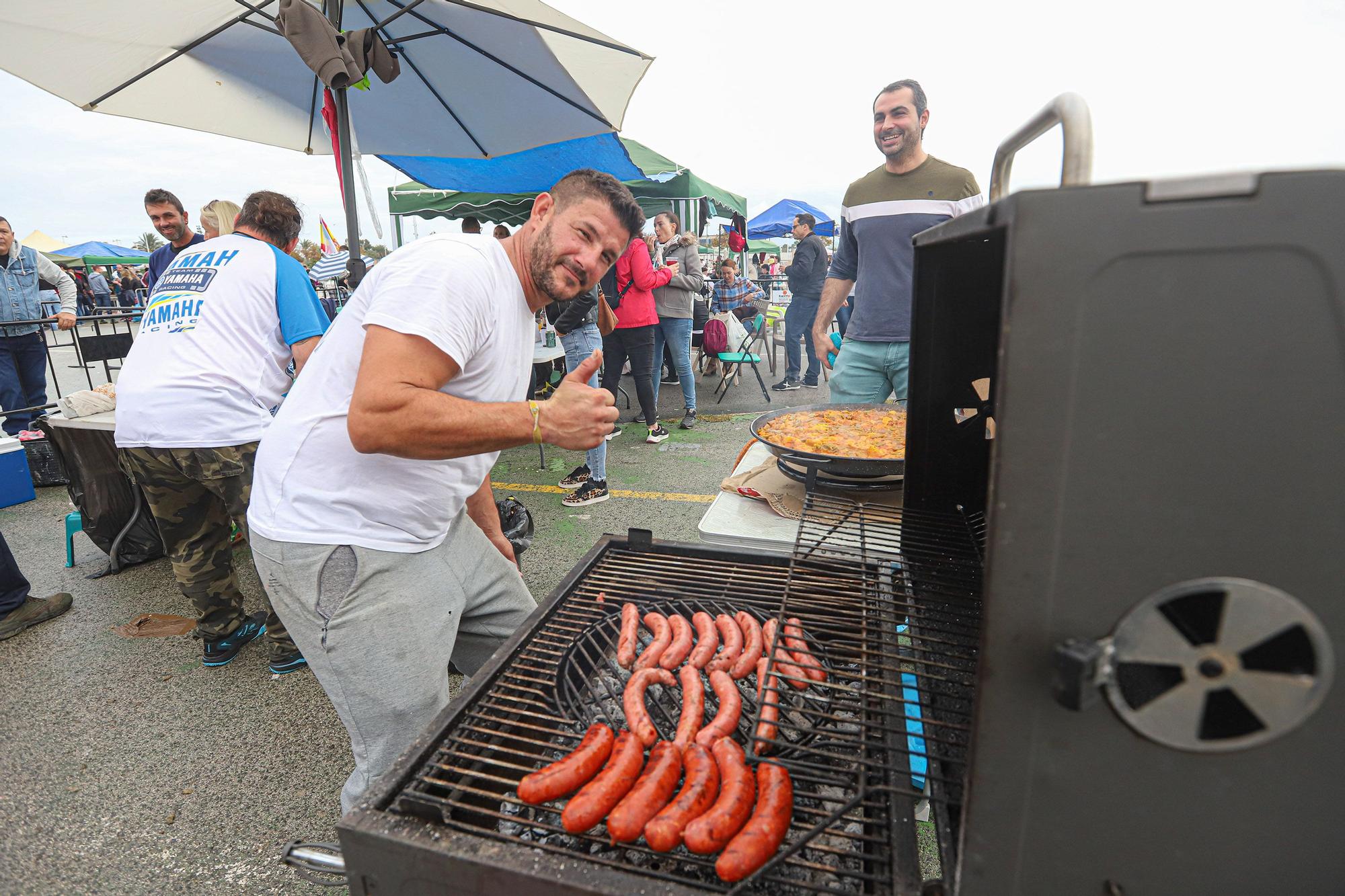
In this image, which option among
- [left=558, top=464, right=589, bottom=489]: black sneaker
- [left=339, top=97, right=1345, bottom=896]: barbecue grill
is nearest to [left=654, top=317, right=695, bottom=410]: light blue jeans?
[left=558, top=464, right=589, bottom=489]: black sneaker

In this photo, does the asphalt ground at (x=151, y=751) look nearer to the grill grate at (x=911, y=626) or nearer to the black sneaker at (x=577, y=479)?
the black sneaker at (x=577, y=479)

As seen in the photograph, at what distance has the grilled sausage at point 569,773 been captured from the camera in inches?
53.9

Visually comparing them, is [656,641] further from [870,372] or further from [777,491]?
[870,372]

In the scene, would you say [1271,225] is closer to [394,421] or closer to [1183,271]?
[1183,271]

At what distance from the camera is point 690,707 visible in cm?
166

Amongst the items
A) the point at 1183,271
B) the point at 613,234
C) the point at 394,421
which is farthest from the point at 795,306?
the point at 1183,271

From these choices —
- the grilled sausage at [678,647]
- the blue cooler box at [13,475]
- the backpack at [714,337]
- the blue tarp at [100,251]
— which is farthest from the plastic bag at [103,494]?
the blue tarp at [100,251]

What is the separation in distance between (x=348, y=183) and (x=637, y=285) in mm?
2858

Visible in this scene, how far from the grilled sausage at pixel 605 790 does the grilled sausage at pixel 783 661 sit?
0.37 metres

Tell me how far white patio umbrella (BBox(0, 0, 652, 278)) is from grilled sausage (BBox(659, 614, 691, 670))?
3.54 meters

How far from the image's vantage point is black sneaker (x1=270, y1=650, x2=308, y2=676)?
3.52 metres

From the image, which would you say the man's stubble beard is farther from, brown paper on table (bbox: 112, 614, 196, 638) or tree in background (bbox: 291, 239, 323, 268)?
tree in background (bbox: 291, 239, 323, 268)

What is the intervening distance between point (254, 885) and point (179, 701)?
4.74ft

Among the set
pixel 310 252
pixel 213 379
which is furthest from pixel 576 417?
pixel 310 252
